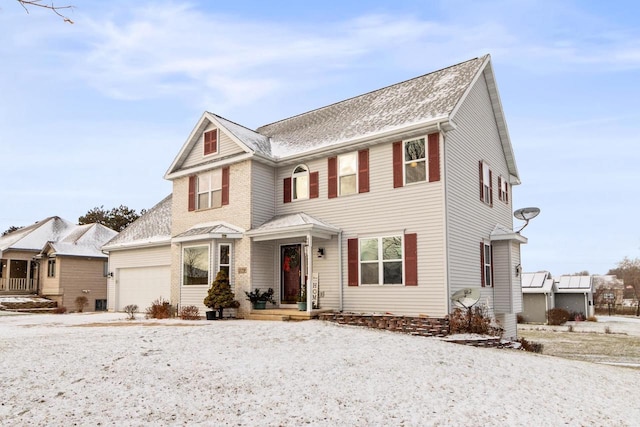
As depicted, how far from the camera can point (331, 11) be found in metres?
10.8

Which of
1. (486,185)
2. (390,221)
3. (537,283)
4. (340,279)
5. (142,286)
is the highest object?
(486,185)

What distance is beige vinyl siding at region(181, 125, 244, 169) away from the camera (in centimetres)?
1873

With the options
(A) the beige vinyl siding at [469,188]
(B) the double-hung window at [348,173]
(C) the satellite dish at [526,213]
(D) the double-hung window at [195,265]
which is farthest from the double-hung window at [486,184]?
(D) the double-hung window at [195,265]

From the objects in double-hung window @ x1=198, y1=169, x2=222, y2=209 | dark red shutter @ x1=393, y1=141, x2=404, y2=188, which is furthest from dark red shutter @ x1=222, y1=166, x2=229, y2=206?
dark red shutter @ x1=393, y1=141, x2=404, y2=188

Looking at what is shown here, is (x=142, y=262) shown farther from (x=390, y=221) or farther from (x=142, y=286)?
(x=390, y=221)

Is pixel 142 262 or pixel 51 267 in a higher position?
pixel 142 262

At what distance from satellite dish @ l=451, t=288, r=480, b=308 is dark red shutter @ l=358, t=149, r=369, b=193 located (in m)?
4.37

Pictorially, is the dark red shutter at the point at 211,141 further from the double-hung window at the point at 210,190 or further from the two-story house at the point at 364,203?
the double-hung window at the point at 210,190

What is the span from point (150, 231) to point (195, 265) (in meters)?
6.28

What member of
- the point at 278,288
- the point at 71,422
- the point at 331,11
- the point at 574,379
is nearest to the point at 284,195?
the point at 278,288

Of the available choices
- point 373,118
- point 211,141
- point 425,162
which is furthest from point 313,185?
point 211,141

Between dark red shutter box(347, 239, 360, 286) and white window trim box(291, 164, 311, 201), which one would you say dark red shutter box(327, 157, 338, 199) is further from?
dark red shutter box(347, 239, 360, 286)

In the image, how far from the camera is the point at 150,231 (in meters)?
23.9

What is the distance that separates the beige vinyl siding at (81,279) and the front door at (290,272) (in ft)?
64.4
